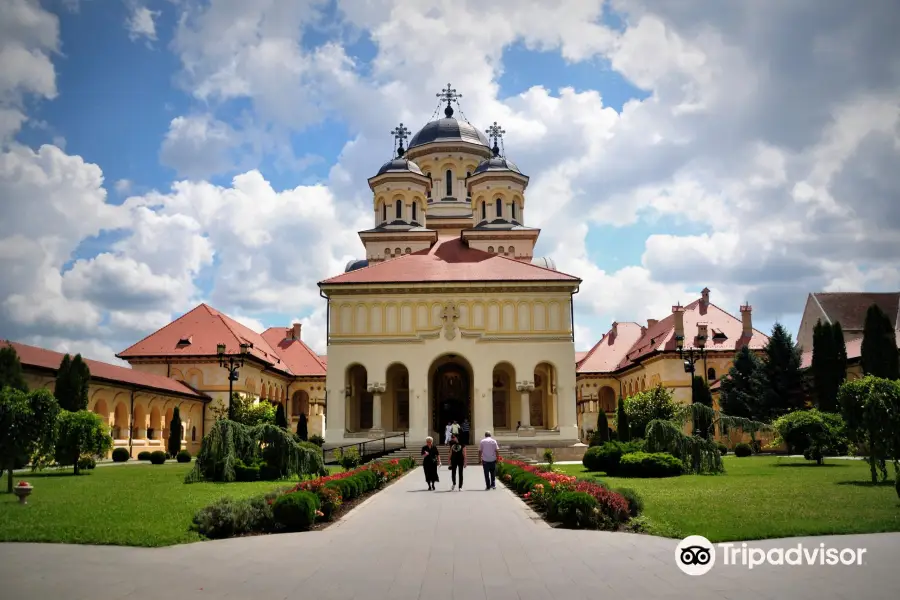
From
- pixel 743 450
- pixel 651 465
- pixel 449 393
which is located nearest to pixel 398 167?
pixel 449 393

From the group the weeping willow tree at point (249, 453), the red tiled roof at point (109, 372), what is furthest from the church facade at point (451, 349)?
the weeping willow tree at point (249, 453)

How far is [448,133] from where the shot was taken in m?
60.2

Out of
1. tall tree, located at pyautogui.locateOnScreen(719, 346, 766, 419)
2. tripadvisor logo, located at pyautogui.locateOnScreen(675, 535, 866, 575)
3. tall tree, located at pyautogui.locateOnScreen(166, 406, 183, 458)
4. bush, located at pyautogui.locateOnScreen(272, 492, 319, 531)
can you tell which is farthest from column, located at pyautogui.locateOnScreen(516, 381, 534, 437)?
tripadvisor logo, located at pyautogui.locateOnScreen(675, 535, 866, 575)

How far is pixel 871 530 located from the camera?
1076cm

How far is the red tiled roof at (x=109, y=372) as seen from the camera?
31080 mm

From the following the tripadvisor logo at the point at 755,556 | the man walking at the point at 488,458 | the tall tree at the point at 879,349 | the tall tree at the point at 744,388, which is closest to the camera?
the tripadvisor logo at the point at 755,556

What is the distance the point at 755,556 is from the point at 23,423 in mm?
15488

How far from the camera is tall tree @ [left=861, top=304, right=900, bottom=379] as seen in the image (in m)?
37.9

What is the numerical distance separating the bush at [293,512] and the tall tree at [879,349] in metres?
34.6

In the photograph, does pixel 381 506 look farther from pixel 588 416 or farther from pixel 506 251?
pixel 588 416

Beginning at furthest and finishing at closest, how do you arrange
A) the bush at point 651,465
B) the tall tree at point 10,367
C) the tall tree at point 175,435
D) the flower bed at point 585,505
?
the tall tree at point 175,435 → the tall tree at point 10,367 → the bush at point 651,465 → the flower bed at point 585,505

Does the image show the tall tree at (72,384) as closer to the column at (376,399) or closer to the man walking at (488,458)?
the column at (376,399)

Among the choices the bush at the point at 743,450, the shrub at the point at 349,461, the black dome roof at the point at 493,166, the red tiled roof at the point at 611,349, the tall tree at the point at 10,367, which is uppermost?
the black dome roof at the point at 493,166

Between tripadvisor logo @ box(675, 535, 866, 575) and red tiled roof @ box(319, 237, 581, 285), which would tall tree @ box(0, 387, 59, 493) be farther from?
red tiled roof @ box(319, 237, 581, 285)
